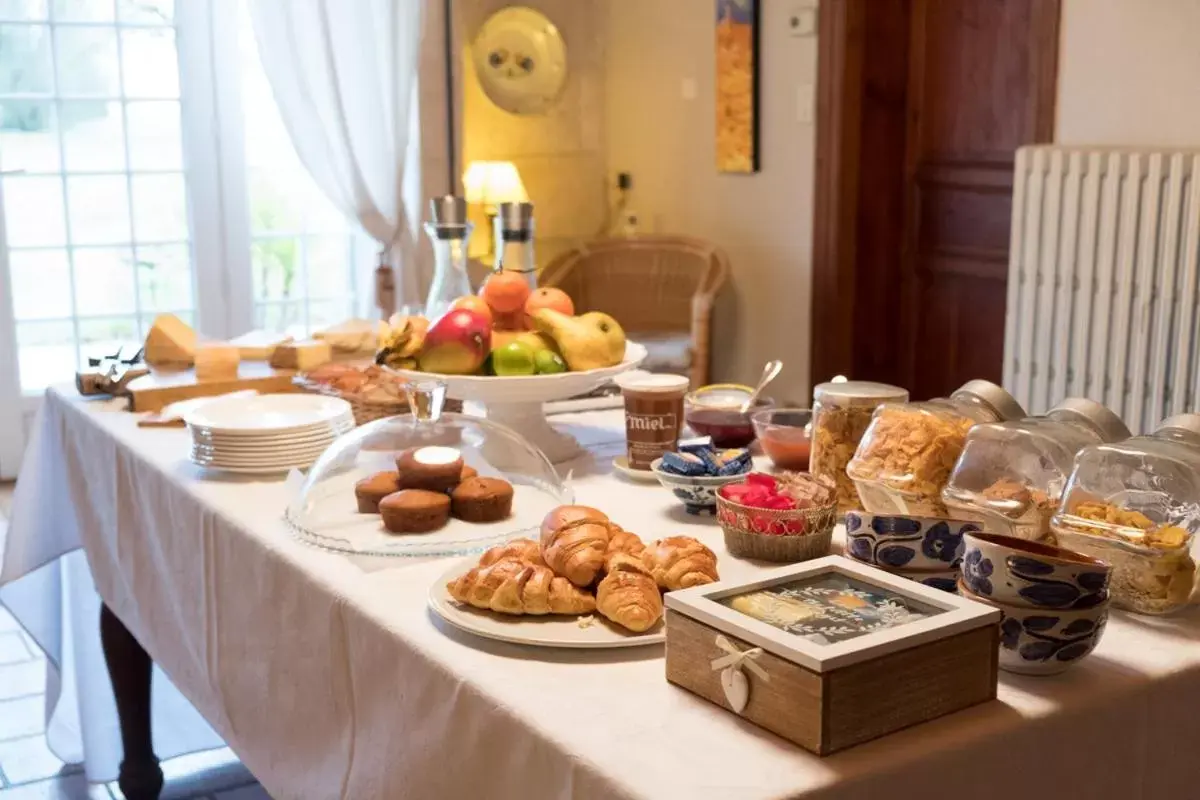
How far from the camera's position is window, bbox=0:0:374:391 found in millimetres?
4555

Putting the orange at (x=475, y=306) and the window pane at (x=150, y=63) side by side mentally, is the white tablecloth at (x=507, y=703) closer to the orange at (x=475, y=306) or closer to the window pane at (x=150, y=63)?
the orange at (x=475, y=306)

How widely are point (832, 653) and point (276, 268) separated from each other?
14.6ft

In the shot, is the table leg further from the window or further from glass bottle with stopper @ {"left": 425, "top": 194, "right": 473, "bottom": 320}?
the window

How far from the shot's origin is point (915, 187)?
4.37 m

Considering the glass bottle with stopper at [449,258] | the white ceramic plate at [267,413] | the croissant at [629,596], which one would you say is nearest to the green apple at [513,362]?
the white ceramic plate at [267,413]

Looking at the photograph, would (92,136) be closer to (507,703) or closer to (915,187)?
(915,187)

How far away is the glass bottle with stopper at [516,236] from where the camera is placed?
6.93 feet

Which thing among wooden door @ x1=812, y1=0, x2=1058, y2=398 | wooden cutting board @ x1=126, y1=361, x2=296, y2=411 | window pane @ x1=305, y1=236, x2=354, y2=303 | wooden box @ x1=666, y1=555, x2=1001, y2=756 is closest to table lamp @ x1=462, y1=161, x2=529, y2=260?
window pane @ x1=305, y1=236, x2=354, y2=303

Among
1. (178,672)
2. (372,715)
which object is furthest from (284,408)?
(372,715)

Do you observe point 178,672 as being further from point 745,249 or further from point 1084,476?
point 745,249

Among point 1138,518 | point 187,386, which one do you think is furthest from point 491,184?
point 1138,518

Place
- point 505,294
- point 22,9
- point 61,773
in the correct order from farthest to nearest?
point 22,9, point 61,773, point 505,294

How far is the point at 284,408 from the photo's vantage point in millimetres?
1939

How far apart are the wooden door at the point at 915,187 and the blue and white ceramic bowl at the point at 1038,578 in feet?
10.1
